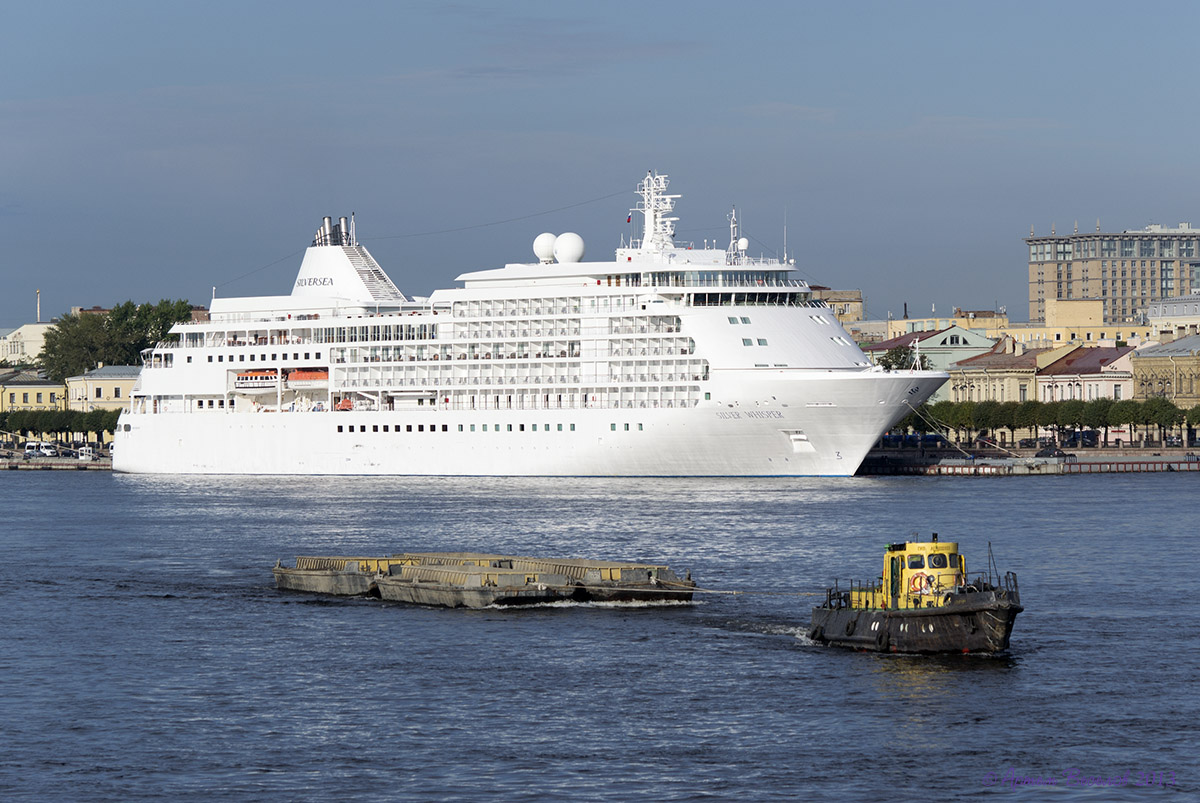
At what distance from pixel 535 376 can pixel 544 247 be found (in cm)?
839

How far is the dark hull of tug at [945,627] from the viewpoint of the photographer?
35156mm

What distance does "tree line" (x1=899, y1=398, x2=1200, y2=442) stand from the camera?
135000mm

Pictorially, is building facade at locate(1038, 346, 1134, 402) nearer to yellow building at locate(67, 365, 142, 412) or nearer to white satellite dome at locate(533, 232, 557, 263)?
white satellite dome at locate(533, 232, 557, 263)

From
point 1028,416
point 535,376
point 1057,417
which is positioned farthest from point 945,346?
point 535,376

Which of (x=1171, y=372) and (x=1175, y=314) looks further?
(x=1175, y=314)

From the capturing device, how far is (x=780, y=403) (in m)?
87.2

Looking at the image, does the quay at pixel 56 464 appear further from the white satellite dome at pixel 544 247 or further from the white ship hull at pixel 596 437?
the white satellite dome at pixel 544 247

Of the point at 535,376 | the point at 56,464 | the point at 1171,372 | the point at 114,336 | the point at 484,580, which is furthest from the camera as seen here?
the point at 114,336

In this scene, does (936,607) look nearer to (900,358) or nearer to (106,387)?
(900,358)

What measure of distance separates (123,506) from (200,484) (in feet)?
52.7

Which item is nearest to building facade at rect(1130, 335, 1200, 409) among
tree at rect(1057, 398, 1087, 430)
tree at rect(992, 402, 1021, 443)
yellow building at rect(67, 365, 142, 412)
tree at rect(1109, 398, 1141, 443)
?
tree at rect(1109, 398, 1141, 443)

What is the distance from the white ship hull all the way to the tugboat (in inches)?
1965

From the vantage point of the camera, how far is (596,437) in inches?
3632

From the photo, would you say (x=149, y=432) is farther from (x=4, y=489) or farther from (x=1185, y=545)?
(x=1185, y=545)
